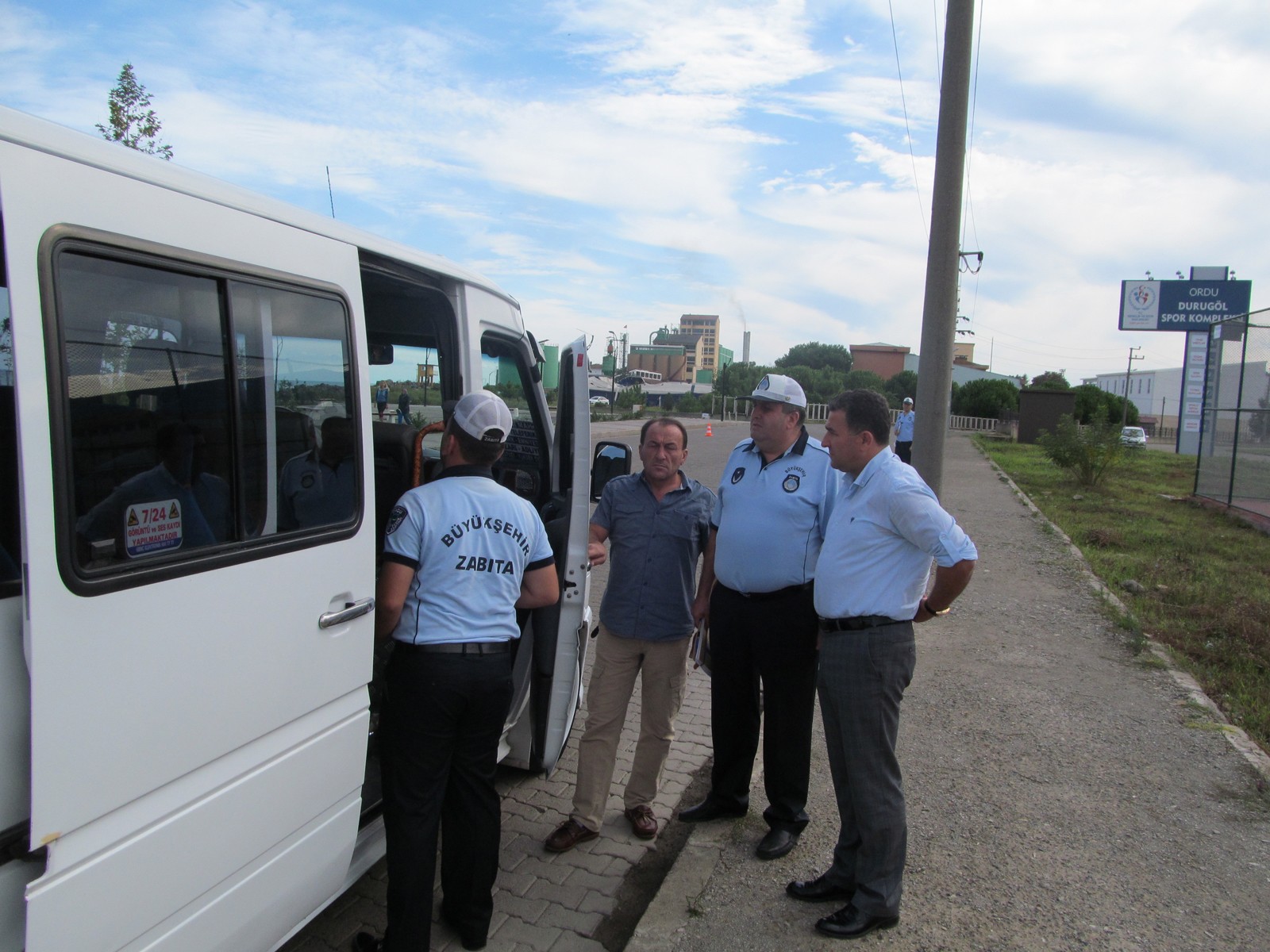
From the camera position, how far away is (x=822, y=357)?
134125 millimetres

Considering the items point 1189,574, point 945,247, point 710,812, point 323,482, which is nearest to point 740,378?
point 1189,574

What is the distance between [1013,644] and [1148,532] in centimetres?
704

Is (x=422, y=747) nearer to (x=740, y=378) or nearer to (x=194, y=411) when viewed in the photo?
(x=194, y=411)

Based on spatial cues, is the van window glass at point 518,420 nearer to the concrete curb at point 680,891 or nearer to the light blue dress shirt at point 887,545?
the light blue dress shirt at point 887,545

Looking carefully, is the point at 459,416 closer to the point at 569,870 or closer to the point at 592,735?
the point at 592,735

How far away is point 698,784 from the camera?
4.44 metres

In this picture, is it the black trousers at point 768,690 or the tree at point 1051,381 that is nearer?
the black trousers at point 768,690

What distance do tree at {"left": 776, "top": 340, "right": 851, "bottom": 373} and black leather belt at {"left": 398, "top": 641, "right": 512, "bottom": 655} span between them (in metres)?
131

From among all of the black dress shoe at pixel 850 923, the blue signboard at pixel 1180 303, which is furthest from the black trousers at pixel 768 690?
the blue signboard at pixel 1180 303

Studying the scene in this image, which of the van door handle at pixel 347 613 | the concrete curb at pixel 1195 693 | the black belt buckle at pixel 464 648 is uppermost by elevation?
the van door handle at pixel 347 613

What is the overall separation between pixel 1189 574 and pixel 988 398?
52942 millimetres

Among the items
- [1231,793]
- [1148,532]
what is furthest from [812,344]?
[1231,793]

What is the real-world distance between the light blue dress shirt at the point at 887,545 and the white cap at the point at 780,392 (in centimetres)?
53

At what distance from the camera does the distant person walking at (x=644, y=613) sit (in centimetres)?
371
